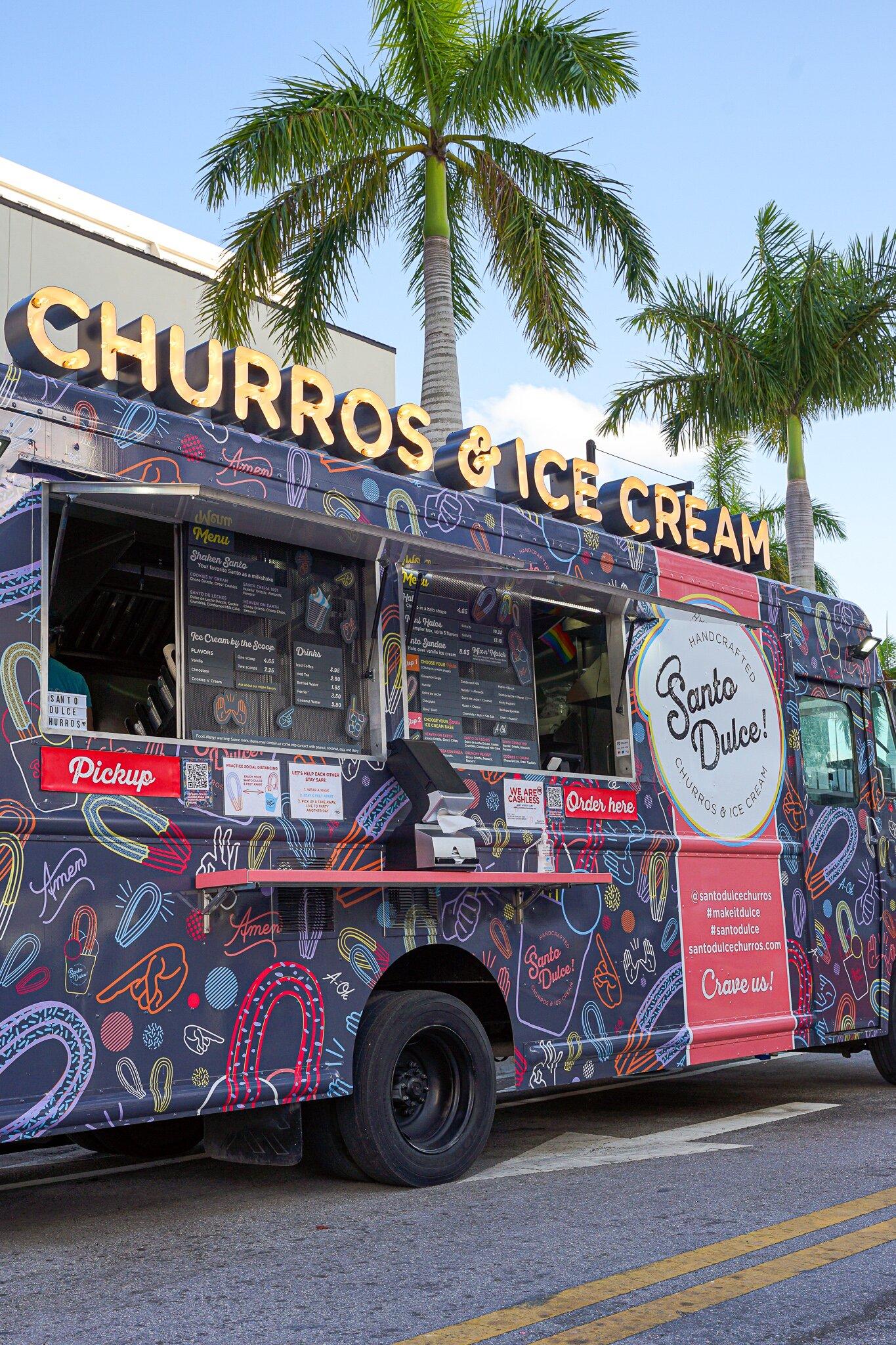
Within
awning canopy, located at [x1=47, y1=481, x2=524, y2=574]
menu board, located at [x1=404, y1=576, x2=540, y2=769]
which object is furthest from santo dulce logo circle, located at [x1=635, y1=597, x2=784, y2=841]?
awning canopy, located at [x1=47, y1=481, x2=524, y2=574]

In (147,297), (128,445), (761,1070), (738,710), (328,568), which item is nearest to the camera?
(128,445)

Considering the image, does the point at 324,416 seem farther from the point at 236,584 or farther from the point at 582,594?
the point at 582,594

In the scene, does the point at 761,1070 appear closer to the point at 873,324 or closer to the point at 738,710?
the point at 738,710

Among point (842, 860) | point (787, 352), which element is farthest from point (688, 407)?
point (842, 860)

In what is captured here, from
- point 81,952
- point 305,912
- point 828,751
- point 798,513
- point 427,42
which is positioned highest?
point 427,42

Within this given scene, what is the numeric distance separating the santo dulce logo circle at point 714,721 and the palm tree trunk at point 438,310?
20.0 ft

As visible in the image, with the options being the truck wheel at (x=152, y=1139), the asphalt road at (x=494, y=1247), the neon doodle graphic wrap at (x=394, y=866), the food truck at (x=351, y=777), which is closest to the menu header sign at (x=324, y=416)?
the food truck at (x=351, y=777)

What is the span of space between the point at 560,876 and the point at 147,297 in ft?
46.1

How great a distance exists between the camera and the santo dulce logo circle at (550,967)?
6348mm

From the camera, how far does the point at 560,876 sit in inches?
253

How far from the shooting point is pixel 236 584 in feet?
18.5

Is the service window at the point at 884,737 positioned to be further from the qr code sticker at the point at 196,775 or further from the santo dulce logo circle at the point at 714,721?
the qr code sticker at the point at 196,775

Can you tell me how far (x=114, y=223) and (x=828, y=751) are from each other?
52.3 feet

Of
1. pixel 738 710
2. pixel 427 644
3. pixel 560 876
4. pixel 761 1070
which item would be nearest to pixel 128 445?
pixel 427 644
